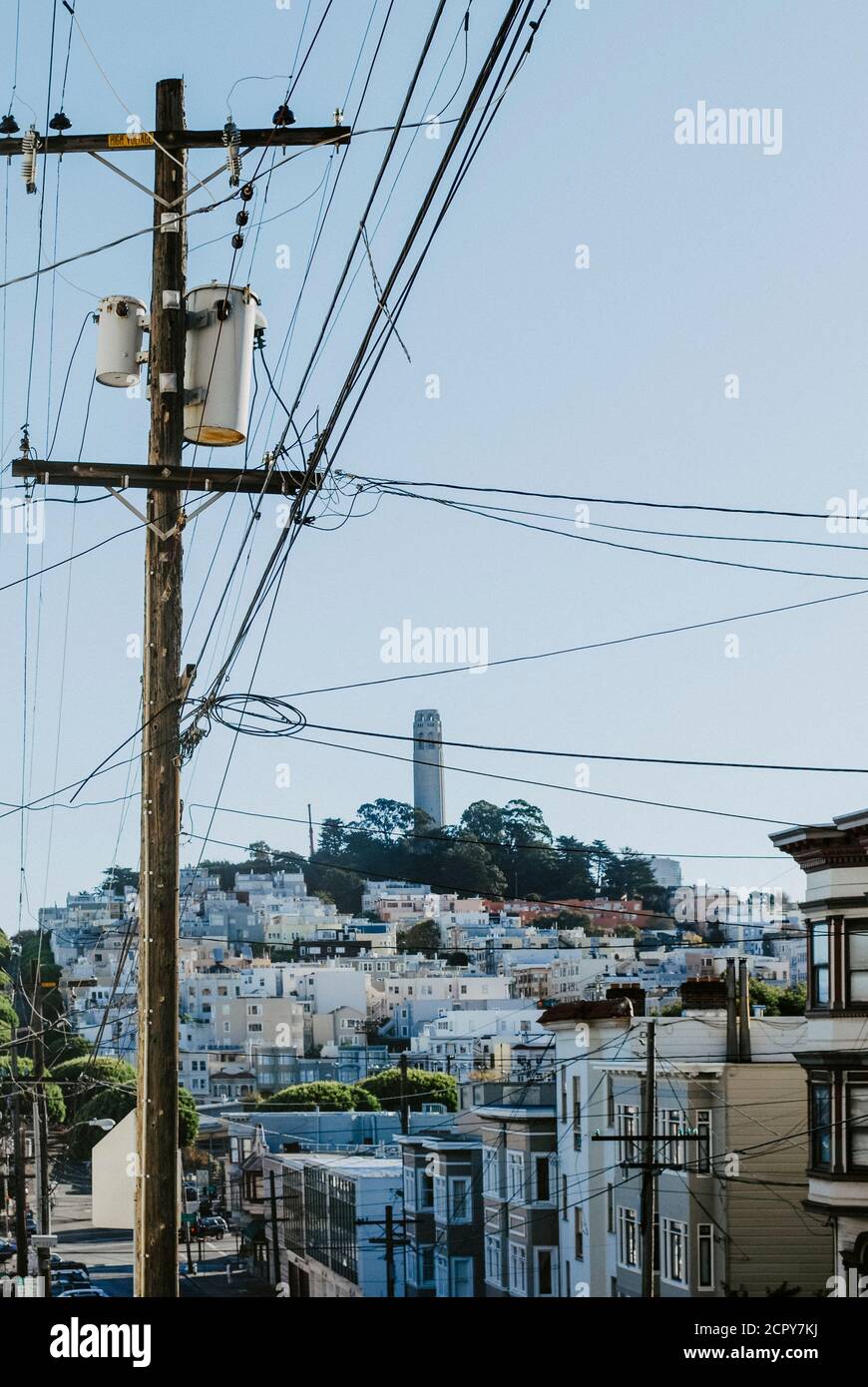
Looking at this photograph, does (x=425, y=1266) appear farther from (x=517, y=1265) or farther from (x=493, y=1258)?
(x=517, y=1265)

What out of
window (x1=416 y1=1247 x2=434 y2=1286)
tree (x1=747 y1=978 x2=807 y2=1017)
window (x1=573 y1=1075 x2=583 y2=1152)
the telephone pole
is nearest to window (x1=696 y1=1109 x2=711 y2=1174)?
window (x1=573 y1=1075 x2=583 y2=1152)

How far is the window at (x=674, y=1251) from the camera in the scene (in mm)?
36688

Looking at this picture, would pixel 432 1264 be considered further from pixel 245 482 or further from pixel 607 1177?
pixel 245 482

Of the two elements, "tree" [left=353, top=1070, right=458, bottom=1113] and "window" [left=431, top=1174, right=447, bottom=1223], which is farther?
"tree" [left=353, top=1070, right=458, bottom=1113]

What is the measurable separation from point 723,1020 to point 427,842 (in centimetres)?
14919

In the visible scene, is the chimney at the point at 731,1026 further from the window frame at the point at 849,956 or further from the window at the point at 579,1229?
the window at the point at 579,1229

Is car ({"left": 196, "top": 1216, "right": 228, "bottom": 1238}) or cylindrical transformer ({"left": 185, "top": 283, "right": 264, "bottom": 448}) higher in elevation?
cylindrical transformer ({"left": 185, "top": 283, "right": 264, "bottom": 448})

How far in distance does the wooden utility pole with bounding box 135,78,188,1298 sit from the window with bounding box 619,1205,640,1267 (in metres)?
28.9

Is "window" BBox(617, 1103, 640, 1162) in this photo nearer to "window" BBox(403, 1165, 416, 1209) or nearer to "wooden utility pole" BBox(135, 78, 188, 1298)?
"window" BBox(403, 1165, 416, 1209)

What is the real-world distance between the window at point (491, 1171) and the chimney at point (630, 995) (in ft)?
24.7

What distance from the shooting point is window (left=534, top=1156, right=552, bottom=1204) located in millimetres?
45438

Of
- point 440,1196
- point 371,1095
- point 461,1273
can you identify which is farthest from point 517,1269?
point 371,1095

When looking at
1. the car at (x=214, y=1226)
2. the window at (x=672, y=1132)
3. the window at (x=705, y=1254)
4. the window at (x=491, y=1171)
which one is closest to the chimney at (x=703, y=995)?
the window at (x=672, y=1132)
